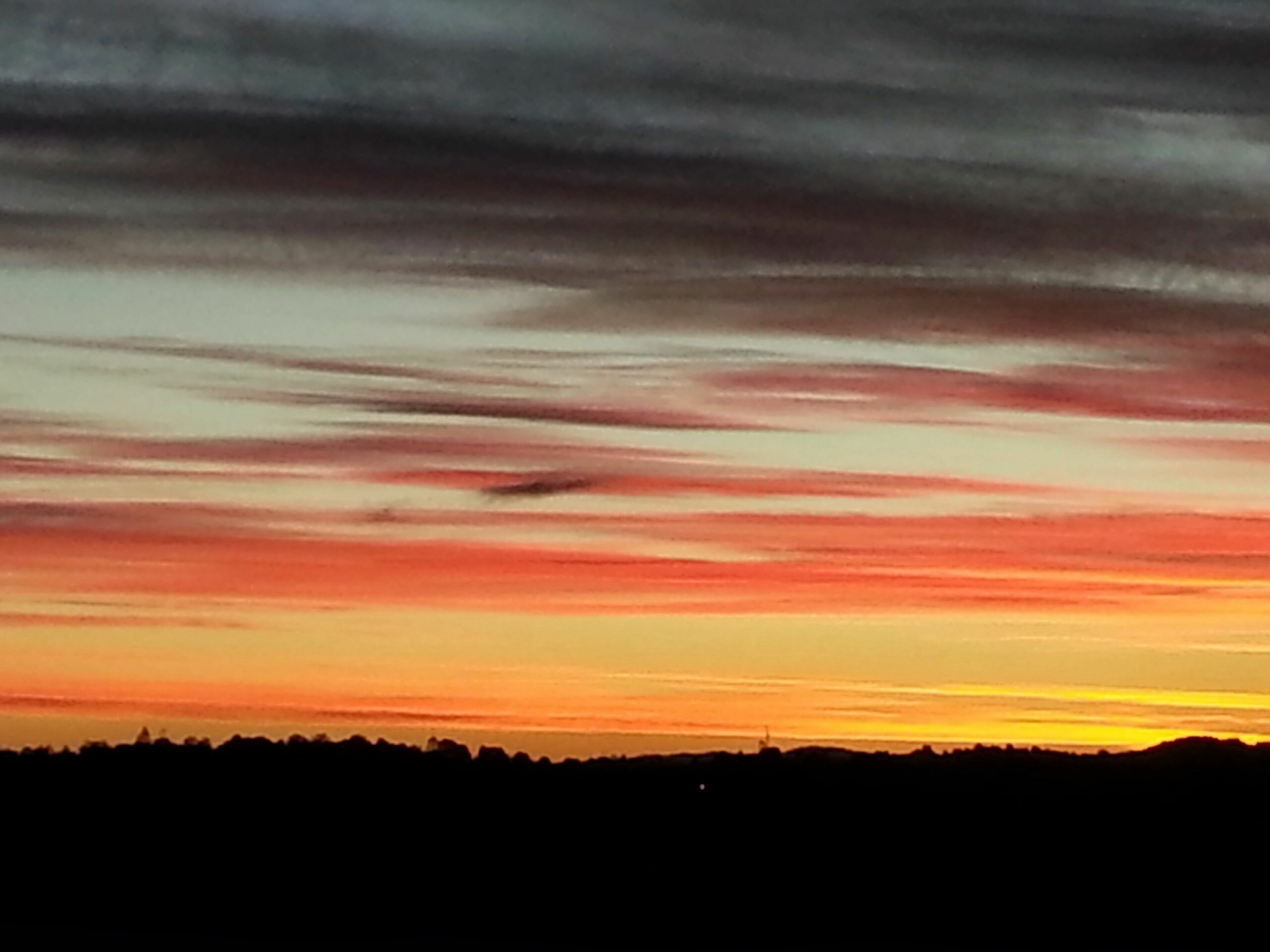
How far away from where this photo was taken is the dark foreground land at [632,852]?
50000 mm

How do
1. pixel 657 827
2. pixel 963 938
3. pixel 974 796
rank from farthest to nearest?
pixel 974 796 < pixel 657 827 < pixel 963 938

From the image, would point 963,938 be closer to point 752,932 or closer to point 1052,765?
point 752,932

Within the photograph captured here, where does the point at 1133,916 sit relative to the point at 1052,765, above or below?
below

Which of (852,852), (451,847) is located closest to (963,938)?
(852,852)

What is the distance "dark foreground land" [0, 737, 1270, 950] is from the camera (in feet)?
164

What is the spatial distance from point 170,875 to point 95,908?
37.8 ft

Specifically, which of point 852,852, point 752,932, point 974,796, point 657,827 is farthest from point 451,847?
point 752,932

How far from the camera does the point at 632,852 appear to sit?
Result: 231ft

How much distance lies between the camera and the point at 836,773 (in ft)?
306

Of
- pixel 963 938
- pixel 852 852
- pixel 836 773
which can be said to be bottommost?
pixel 963 938

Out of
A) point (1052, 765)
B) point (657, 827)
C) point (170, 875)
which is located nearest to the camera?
point (170, 875)

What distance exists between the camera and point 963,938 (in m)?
47.9

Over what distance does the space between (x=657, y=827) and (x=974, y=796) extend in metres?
13.0

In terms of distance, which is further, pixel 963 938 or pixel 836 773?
pixel 836 773
